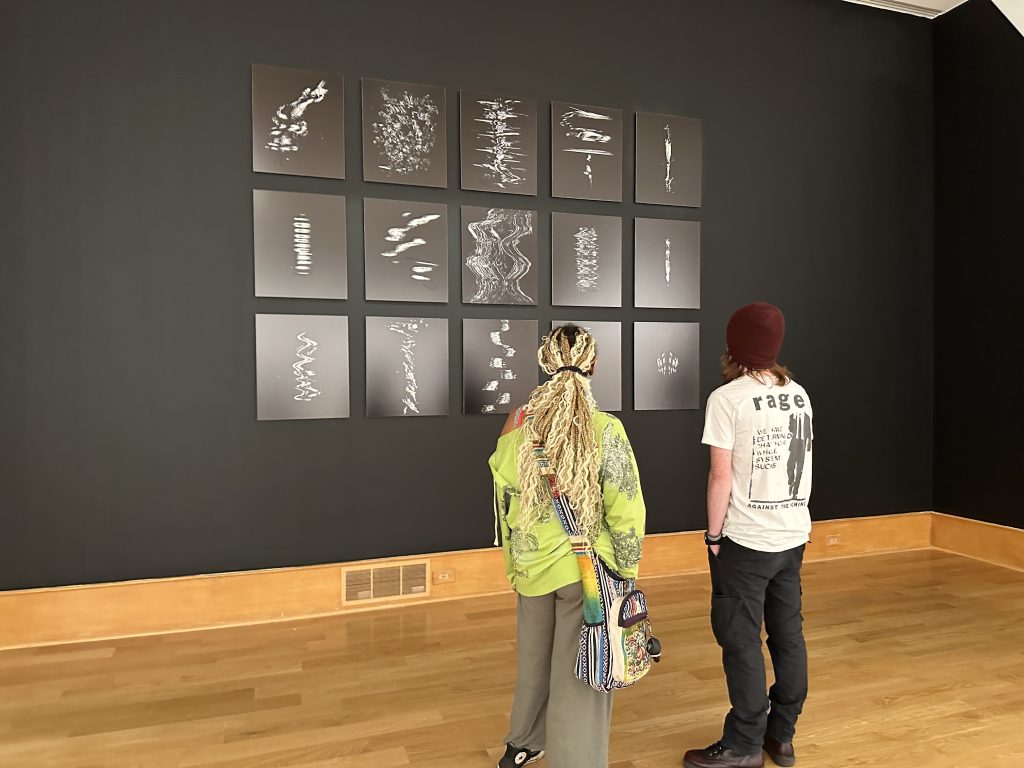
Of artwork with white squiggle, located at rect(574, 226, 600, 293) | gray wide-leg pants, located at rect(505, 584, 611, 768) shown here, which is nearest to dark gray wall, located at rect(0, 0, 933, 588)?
artwork with white squiggle, located at rect(574, 226, 600, 293)

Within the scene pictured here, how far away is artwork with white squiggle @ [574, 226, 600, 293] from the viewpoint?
488 centimetres

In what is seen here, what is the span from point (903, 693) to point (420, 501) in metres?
2.81

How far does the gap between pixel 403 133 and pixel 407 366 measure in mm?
1474

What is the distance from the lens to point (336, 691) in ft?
10.6

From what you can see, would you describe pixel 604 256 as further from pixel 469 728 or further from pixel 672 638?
pixel 469 728

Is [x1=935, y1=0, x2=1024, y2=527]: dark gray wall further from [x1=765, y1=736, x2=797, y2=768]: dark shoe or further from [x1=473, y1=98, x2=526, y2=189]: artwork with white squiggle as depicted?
[x1=765, y1=736, x2=797, y2=768]: dark shoe

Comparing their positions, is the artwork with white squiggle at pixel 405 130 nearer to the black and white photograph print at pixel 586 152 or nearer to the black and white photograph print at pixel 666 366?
the black and white photograph print at pixel 586 152

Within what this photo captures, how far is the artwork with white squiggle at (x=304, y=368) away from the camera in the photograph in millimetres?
4266

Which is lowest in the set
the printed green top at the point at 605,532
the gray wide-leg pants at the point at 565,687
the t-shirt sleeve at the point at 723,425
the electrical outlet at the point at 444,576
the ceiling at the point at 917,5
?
the electrical outlet at the point at 444,576

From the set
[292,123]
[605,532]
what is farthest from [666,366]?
[605,532]

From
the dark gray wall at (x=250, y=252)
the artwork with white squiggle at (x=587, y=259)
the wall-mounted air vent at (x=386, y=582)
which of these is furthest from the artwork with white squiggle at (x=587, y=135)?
the wall-mounted air vent at (x=386, y=582)

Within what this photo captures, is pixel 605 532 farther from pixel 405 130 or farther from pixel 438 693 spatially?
pixel 405 130

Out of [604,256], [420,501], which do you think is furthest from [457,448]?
[604,256]

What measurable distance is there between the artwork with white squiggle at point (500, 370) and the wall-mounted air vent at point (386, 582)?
1109mm
